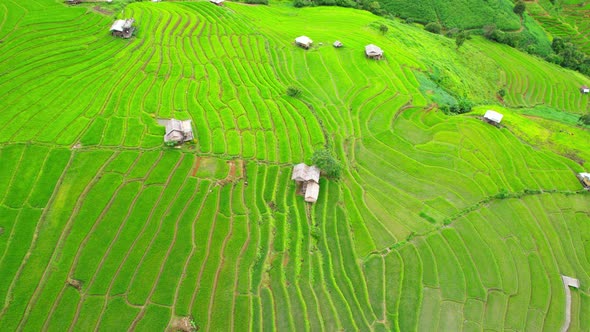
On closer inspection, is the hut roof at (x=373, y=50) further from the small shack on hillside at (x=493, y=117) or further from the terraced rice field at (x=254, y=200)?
the small shack on hillside at (x=493, y=117)

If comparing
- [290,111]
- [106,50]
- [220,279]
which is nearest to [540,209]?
[290,111]

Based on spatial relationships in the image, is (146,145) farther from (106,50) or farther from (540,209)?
(540,209)

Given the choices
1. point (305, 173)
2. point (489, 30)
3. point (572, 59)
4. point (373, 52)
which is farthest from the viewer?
point (489, 30)

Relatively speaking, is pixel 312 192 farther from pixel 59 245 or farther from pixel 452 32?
pixel 452 32

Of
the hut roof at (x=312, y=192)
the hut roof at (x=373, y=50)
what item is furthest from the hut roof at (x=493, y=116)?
the hut roof at (x=312, y=192)

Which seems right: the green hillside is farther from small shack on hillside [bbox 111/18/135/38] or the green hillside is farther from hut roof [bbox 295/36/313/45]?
small shack on hillside [bbox 111/18/135/38]

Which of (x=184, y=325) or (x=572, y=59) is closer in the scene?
(x=184, y=325)

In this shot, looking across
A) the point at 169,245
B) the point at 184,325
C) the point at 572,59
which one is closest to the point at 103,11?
the point at 169,245
